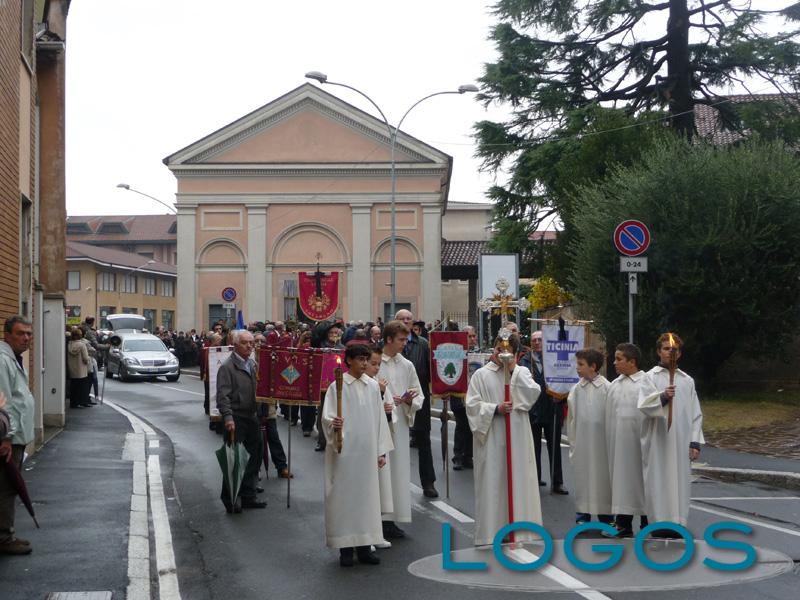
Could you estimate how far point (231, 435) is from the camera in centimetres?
1096

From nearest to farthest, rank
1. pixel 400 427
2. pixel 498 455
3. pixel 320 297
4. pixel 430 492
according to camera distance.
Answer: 1. pixel 498 455
2. pixel 400 427
3. pixel 430 492
4. pixel 320 297

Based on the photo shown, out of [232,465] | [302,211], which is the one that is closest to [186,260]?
[302,211]

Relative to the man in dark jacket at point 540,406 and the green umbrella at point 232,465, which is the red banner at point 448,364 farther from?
the green umbrella at point 232,465

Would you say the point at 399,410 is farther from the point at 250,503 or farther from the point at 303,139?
the point at 303,139

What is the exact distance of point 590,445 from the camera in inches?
398

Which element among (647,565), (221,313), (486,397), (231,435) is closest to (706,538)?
(647,565)

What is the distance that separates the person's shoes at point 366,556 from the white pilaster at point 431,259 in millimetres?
44543

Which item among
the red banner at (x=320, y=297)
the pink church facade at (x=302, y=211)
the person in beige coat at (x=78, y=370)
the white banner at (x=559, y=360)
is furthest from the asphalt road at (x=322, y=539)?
the pink church facade at (x=302, y=211)

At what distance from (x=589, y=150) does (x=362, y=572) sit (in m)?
24.4

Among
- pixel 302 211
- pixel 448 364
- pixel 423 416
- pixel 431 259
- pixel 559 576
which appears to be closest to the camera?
pixel 559 576

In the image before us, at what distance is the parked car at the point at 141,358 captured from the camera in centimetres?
3594

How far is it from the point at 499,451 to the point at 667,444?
1528 millimetres

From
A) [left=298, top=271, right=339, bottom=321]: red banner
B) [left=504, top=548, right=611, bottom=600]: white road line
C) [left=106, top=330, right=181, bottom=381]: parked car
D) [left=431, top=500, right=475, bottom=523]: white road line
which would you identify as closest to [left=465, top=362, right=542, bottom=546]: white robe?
[left=504, top=548, right=611, bottom=600]: white road line

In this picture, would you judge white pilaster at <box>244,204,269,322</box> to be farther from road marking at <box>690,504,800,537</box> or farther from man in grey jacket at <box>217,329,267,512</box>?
road marking at <box>690,504,800,537</box>
